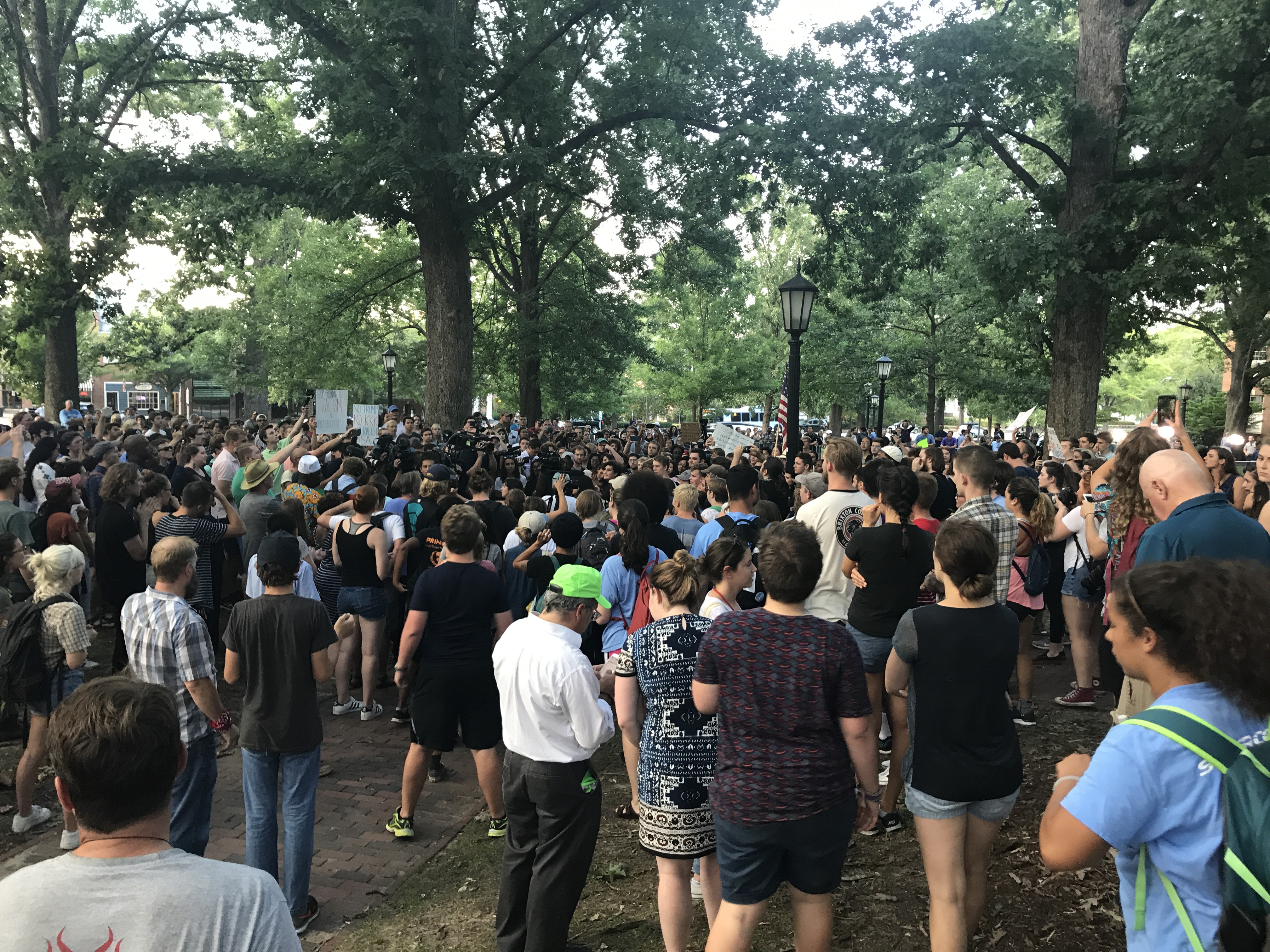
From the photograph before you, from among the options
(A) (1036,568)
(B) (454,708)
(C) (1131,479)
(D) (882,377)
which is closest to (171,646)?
(B) (454,708)

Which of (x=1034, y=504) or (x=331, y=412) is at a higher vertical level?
(x=331, y=412)

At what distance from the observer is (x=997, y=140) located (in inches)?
679

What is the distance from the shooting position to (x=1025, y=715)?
6.75 meters

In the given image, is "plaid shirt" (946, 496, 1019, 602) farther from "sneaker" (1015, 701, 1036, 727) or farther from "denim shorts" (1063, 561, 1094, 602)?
"denim shorts" (1063, 561, 1094, 602)

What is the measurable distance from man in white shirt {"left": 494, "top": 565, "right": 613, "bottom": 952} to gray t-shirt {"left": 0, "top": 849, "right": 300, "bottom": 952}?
2.07m

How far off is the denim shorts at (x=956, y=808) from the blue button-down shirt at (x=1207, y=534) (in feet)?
4.14

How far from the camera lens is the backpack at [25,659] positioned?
4.96 m

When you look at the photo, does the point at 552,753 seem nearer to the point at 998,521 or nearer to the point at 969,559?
the point at 969,559

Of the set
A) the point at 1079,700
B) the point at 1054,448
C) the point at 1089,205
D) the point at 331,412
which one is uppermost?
the point at 1089,205

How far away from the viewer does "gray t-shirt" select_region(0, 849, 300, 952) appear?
1570 mm

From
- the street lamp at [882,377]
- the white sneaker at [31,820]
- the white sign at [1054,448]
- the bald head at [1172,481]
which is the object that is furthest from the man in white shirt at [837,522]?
the street lamp at [882,377]

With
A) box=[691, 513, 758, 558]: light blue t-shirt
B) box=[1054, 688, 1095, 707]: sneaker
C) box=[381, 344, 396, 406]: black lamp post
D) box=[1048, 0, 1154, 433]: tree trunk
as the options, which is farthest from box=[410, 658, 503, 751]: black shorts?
box=[381, 344, 396, 406]: black lamp post

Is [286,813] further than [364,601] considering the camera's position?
No

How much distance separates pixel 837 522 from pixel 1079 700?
3.23 m
